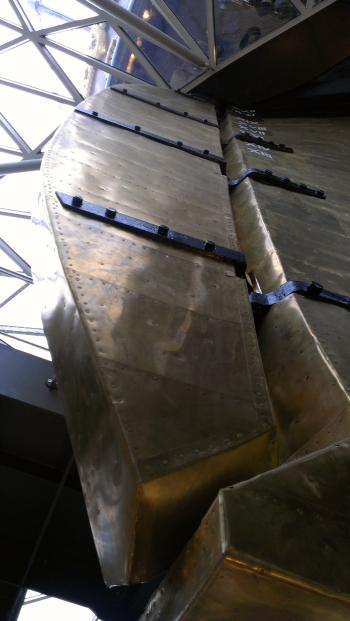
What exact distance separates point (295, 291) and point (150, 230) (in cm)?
124

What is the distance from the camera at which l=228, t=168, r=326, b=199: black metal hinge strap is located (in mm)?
8680

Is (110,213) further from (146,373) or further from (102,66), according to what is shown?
(102,66)

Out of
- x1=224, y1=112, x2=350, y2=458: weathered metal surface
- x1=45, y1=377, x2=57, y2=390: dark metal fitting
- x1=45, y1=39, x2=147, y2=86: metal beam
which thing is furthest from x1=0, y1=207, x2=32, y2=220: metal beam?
x1=45, y1=377, x2=57, y2=390: dark metal fitting

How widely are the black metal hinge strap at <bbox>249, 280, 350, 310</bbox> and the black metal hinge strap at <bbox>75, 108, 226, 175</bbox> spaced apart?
4.19 metres

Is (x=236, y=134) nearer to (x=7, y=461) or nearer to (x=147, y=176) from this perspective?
(x=147, y=176)

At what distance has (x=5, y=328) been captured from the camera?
21453 millimetres

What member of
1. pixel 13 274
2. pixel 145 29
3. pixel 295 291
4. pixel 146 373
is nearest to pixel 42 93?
pixel 145 29

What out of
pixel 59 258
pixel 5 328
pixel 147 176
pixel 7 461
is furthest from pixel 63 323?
pixel 5 328

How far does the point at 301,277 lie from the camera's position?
18.6ft

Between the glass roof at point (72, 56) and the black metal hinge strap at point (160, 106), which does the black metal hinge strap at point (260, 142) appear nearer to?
the black metal hinge strap at point (160, 106)

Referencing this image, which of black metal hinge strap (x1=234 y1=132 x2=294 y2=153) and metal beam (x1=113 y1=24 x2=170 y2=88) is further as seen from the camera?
metal beam (x1=113 y1=24 x2=170 y2=88)

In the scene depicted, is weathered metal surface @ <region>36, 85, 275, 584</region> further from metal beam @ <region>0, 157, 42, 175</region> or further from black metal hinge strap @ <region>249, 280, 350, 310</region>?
metal beam @ <region>0, 157, 42, 175</region>

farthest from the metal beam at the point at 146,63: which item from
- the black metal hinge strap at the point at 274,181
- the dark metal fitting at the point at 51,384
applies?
the dark metal fitting at the point at 51,384

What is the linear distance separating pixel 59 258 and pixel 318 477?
2.26m
